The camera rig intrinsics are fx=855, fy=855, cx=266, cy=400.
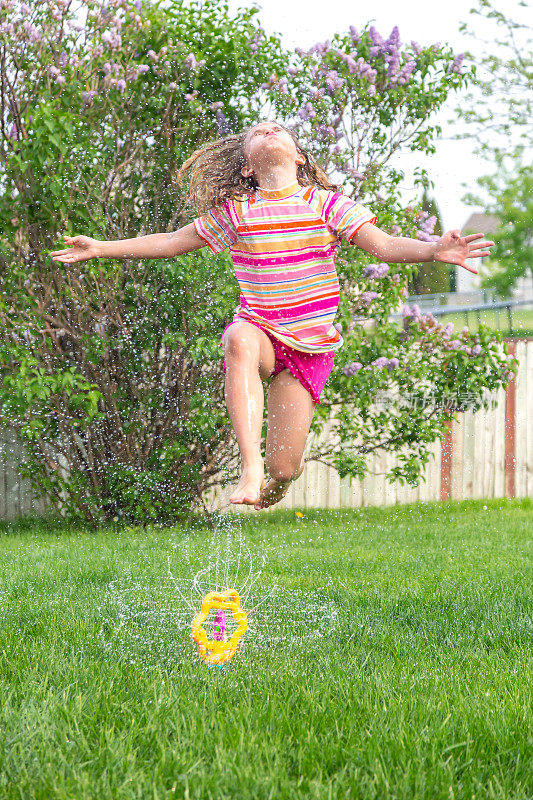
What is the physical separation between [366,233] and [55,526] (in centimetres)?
452

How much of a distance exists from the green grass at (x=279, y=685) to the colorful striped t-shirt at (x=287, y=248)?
1059mm

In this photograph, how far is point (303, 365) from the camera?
295 cm

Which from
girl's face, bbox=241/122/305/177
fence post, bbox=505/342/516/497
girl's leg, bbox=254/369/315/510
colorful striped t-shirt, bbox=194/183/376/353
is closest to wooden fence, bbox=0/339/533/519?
fence post, bbox=505/342/516/497

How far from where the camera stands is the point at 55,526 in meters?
6.60

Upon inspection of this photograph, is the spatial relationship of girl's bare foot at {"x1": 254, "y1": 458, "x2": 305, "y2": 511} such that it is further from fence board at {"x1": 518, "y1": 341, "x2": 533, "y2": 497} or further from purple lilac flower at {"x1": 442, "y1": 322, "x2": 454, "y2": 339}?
fence board at {"x1": 518, "y1": 341, "x2": 533, "y2": 497}

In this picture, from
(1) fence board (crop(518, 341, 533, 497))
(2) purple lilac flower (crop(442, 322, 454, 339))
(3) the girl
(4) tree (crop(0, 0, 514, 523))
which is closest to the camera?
(3) the girl

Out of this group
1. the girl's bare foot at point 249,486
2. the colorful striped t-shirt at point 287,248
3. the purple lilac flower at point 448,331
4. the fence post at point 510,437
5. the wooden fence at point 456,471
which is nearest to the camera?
the girl's bare foot at point 249,486

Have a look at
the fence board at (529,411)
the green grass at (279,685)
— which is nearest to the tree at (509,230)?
the fence board at (529,411)

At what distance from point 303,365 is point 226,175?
74 cm

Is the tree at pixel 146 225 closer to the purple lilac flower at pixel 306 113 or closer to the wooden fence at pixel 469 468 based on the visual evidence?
the purple lilac flower at pixel 306 113

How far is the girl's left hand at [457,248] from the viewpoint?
2.61m

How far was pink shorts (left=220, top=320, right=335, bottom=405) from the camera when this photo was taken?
9.53ft

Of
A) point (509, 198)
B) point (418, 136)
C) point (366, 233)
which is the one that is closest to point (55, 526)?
point (418, 136)

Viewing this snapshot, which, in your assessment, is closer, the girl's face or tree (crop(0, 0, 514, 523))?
the girl's face
